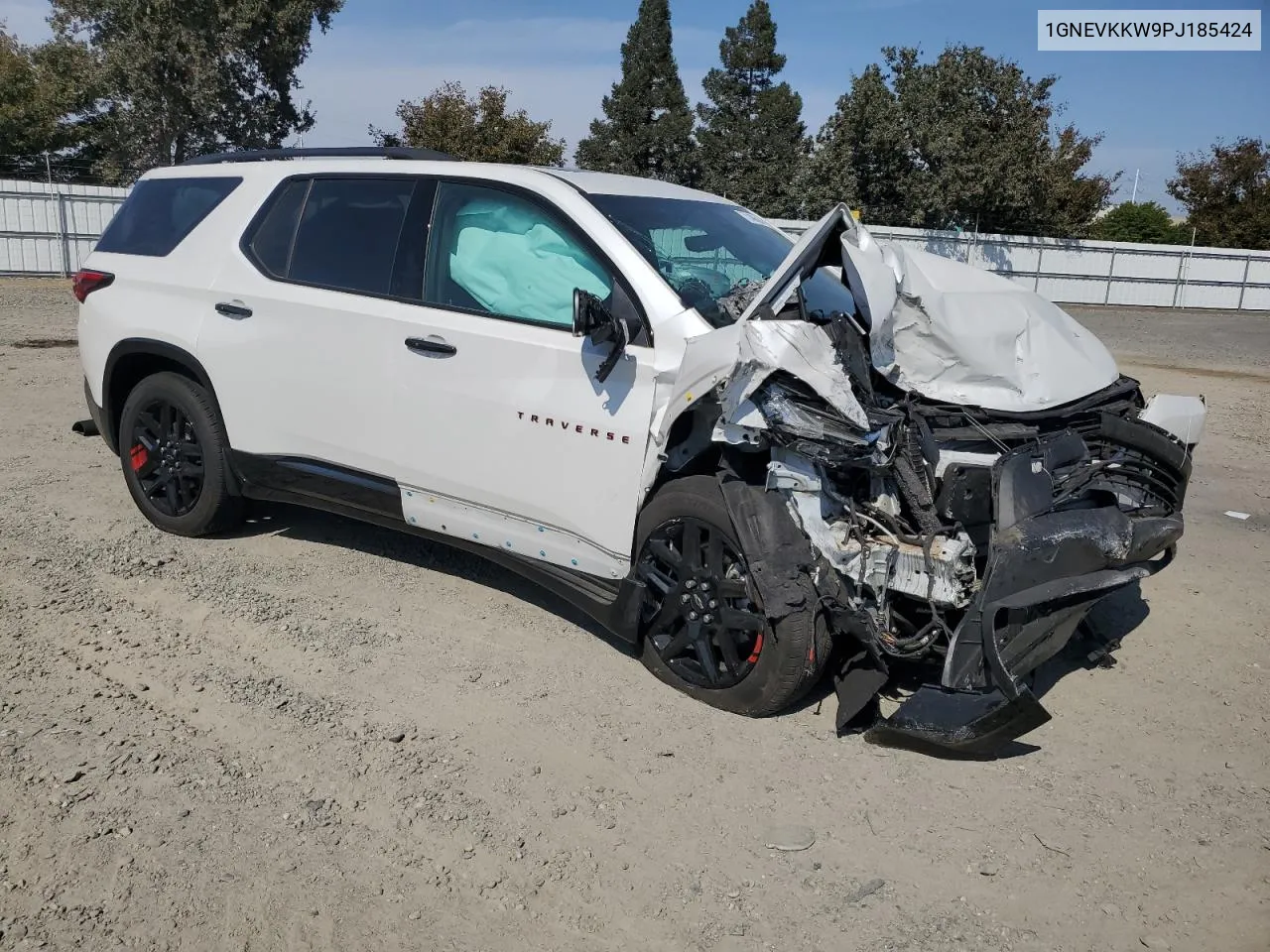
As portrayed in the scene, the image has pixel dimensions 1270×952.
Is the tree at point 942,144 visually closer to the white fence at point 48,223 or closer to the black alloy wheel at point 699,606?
the white fence at point 48,223

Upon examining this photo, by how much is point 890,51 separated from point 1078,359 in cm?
2751

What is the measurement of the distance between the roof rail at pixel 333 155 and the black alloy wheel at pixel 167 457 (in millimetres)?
1375

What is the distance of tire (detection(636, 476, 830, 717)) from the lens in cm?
374

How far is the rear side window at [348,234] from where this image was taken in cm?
471

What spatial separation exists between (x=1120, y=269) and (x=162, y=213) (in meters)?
28.2

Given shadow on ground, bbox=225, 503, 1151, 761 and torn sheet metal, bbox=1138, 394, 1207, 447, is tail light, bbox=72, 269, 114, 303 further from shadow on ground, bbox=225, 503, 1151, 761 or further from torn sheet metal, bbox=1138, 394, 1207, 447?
torn sheet metal, bbox=1138, 394, 1207, 447

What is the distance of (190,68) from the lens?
108 feet

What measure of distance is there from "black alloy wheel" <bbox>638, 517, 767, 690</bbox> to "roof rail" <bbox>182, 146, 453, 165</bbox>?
7.32ft

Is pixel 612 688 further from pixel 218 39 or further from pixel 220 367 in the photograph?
pixel 218 39

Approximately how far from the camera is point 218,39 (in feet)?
108

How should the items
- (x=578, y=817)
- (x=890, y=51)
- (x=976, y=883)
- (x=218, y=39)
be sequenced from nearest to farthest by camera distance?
(x=976, y=883) → (x=578, y=817) → (x=890, y=51) → (x=218, y=39)

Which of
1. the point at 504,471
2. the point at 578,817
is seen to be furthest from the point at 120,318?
the point at 578,817

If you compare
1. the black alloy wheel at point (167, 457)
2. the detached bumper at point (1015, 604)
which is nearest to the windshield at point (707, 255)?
the detached bumper at point (1015, 604)

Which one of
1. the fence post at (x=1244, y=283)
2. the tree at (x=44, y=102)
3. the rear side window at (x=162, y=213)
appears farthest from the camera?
the tree at (x=44, y=102)
